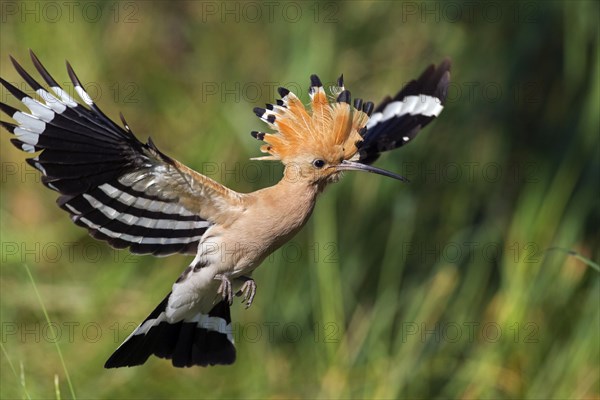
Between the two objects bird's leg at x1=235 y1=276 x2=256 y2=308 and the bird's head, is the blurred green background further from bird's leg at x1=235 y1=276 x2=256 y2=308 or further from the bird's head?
the bird's head

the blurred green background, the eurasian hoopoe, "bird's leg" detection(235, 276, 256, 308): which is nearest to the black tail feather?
the eurasian hoopoe

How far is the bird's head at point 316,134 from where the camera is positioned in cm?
216

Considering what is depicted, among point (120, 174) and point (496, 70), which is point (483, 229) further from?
point (120, 174)

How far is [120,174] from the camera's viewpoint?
213 centimetres

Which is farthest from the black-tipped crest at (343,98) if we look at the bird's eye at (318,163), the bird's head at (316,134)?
the bird's eye at (318,163)

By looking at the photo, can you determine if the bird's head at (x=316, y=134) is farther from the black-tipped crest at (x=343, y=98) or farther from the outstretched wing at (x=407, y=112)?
the outstretched wing at (x=407, y=112)

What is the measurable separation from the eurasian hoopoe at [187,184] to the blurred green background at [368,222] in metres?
0.90

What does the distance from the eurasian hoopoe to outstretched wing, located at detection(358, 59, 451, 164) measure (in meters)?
0.33

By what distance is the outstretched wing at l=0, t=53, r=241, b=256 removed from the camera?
2051 mm

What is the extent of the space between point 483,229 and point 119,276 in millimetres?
1297

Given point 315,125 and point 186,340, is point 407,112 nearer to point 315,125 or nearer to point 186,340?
point 315,125

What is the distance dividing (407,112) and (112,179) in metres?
0.92

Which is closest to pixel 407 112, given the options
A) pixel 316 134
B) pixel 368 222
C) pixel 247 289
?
pixel 316 134

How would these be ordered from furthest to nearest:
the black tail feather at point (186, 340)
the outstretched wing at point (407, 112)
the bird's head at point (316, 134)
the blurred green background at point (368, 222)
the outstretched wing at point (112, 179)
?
1. the blurred green background at point (368, 222)
2. the outstretched wing at point (407, 112)
3. the black tail feather at point (186, 340)
4. the bird's head at point (316, 134)
5. the outstretched wing at point (112, 179)
